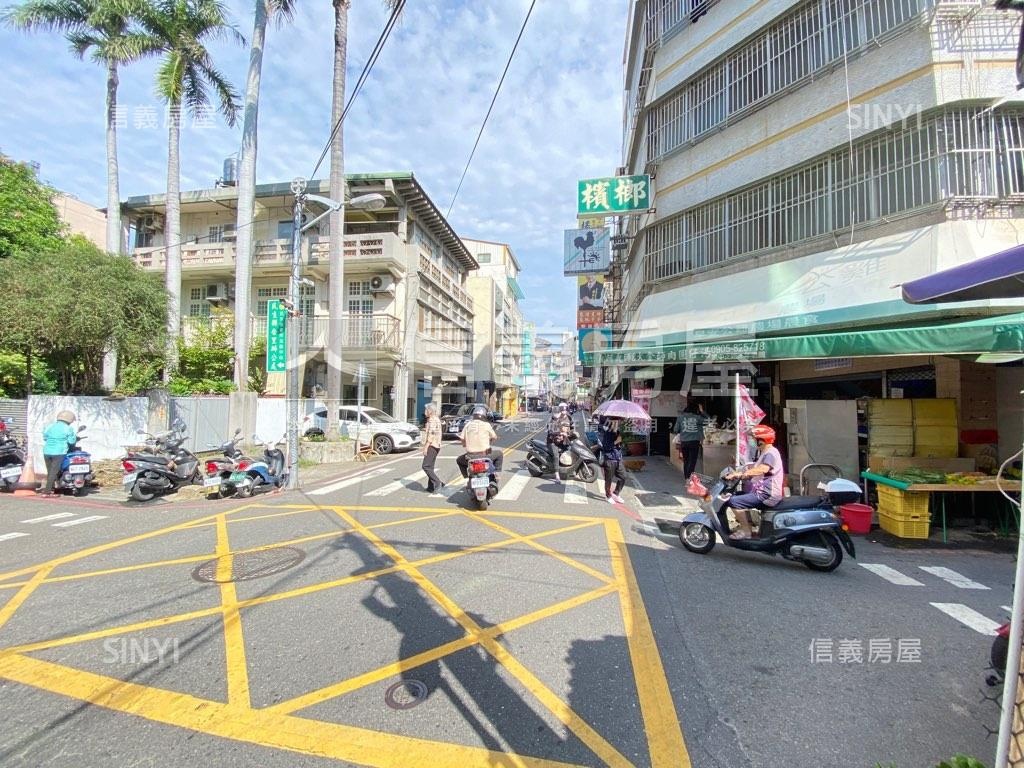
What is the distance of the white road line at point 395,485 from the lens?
9.46 metres

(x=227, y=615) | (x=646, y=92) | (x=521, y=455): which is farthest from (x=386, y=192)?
(x=227, y=615)

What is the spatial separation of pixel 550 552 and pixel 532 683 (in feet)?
8.80

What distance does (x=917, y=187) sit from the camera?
8.84 m

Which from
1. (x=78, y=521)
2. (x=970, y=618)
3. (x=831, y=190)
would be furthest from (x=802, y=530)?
(x=78, y=521)

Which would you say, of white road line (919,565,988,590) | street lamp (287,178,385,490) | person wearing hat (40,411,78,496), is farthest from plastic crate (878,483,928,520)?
person wearing hat (40,411,78,496)

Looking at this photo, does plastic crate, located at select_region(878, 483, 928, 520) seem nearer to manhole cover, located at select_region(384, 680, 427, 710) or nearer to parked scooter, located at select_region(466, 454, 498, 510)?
parked scooter, located at select_region(466, 454, 498, 510)

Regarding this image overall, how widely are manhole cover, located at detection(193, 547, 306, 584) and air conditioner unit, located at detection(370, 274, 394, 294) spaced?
59.3 ft

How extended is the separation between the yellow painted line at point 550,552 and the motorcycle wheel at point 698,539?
1.44m

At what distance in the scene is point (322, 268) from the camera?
2186 centimetres

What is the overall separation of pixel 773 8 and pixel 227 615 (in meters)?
15.9

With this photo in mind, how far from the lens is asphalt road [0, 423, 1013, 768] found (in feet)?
8.27

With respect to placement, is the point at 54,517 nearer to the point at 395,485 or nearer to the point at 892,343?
the point at 395,485

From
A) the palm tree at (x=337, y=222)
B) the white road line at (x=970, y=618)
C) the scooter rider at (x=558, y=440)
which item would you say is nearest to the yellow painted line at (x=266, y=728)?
the white road line at (x=970, y=618)

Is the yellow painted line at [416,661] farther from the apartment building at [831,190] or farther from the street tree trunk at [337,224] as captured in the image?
the street tree trunk at [337,224]
